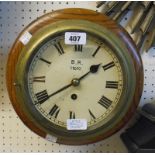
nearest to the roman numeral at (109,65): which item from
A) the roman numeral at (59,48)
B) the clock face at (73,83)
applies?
the clock face at (73,83)

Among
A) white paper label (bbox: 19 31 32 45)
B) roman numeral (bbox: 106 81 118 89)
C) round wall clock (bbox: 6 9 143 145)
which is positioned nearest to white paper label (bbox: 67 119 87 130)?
round wall clock (bbox: 6 9 143 145)

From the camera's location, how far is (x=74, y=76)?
76 centimetres

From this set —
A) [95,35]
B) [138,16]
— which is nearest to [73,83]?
[95,35]

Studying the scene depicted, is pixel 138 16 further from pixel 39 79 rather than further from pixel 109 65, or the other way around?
pixel 39 79

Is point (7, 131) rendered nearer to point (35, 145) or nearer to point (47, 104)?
point (35, 145)

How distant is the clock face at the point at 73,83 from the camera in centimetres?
75

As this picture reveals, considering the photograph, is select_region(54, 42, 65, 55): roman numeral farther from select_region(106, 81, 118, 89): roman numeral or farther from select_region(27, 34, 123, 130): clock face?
select_region(106, 81, 118, 89): roman numeral

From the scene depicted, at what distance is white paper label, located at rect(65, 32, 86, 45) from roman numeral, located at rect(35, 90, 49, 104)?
0.46 ft

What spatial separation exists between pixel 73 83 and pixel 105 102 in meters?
0.09

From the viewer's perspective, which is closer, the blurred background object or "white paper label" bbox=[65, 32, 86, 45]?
"white paper label" bbox=[65, 32, 86, 45]

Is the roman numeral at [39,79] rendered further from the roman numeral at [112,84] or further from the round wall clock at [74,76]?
the roman numeral at [112,84]

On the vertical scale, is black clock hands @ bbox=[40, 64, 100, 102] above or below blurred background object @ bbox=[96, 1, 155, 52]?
below

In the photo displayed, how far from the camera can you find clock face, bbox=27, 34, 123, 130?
0.75 metres

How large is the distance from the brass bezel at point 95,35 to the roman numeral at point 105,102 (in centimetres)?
3
